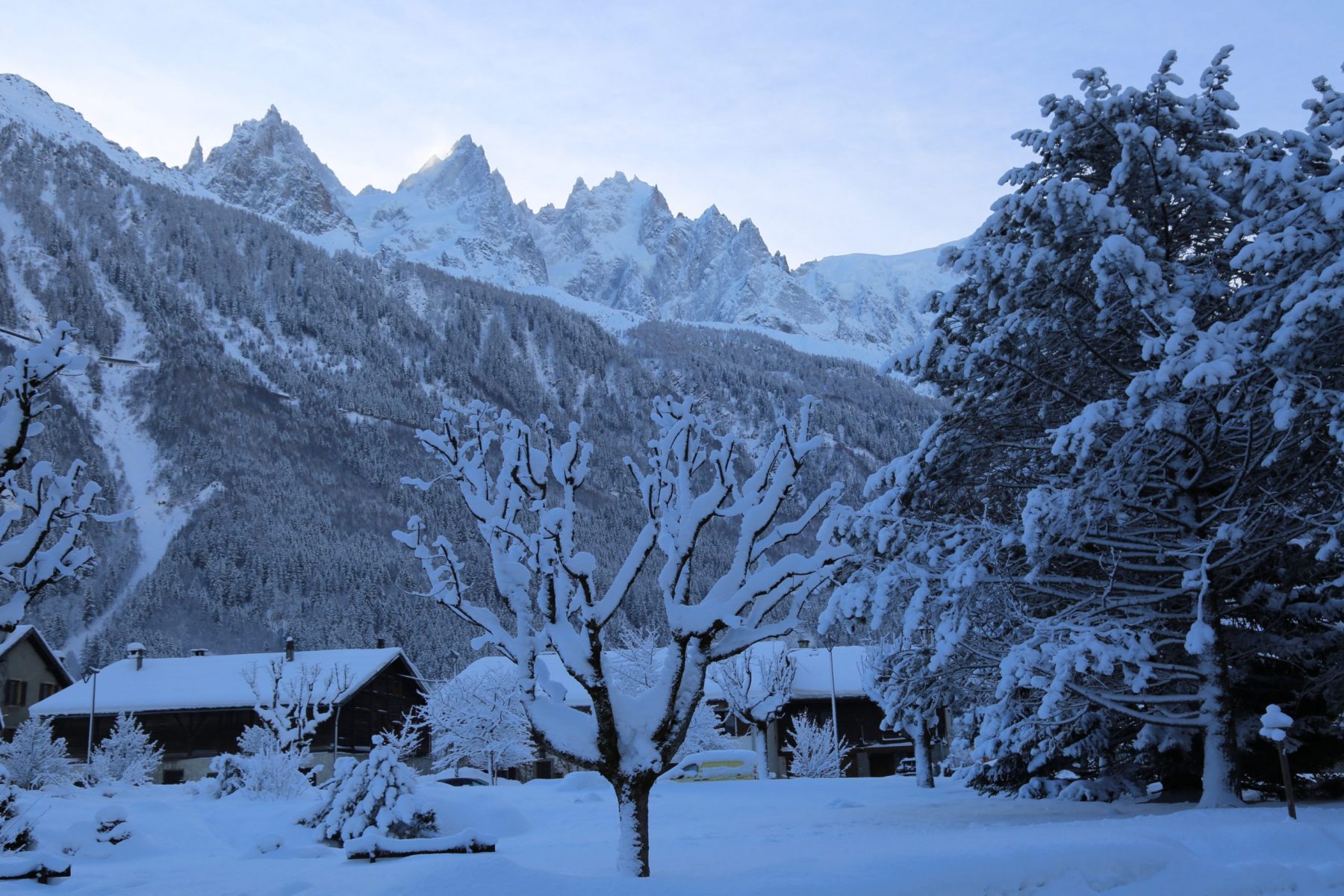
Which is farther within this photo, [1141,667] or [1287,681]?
[1287,681]

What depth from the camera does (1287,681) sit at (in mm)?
15172

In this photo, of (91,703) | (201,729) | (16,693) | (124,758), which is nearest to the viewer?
(124,758)

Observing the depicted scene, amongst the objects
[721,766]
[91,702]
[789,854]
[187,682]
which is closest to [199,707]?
[187,682]

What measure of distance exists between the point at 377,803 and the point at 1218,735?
12.3m

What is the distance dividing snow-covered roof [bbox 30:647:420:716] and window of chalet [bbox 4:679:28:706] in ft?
2.27

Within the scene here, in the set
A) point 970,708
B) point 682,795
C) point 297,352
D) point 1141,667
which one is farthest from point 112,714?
point 297,352

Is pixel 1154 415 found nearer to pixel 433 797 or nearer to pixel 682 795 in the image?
pixel 433 797

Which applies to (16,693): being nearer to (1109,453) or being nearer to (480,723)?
(480,723)

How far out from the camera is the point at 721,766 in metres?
44.8

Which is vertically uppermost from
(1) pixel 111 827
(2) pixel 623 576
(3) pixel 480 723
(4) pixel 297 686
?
(2) pixel 623 576

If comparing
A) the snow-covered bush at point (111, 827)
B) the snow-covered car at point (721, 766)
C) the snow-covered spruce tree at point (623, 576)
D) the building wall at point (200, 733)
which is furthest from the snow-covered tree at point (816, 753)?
the snow-covered spruce tree at point (623, 576)

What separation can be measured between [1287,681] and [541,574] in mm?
11871

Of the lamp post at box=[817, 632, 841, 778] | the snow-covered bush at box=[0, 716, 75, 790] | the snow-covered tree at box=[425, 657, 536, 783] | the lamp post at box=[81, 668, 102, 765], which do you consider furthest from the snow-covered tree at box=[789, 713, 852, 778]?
the lamp post at box=[81, 668, 102, 765]

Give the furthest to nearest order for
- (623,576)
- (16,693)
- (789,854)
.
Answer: (16,693), (789,854), (623,576)
